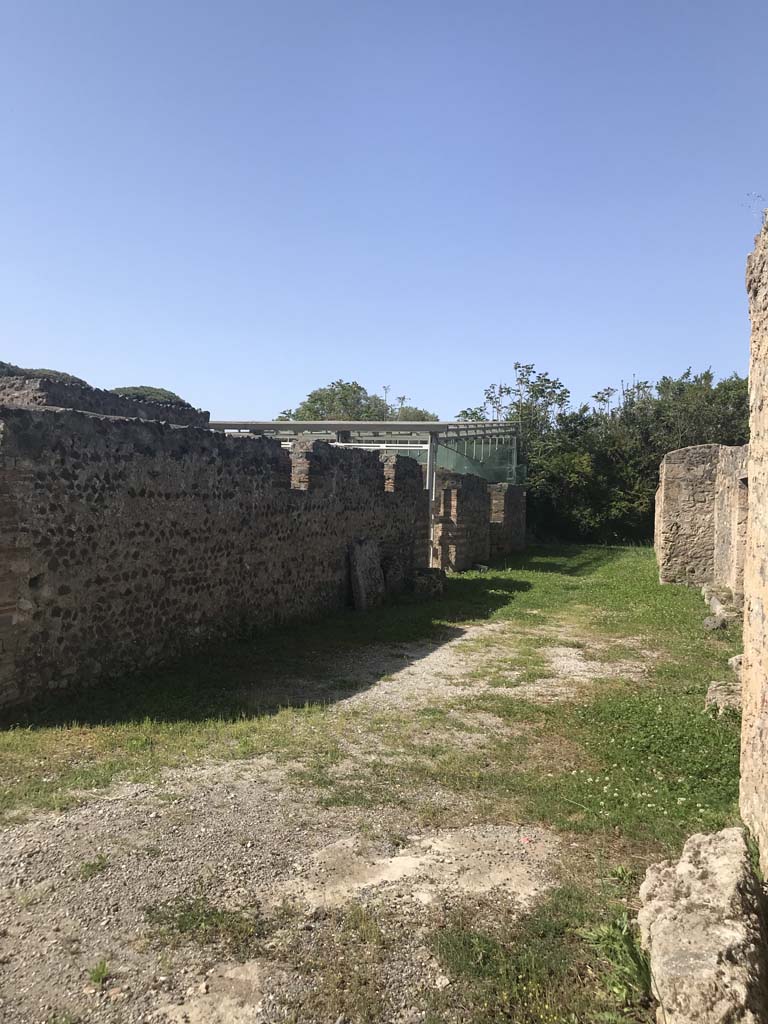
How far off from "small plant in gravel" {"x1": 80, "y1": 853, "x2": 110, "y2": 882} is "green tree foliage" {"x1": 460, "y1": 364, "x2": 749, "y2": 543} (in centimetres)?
2703

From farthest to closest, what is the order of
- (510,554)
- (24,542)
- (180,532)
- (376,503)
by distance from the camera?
(510,554)
(376,503)
(180,532)
(24,542)

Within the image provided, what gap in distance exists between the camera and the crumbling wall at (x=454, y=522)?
57.6 ft

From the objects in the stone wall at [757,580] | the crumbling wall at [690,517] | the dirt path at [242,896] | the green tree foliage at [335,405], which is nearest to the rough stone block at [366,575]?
the crumbling wall at [690,517]

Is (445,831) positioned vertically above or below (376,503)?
below

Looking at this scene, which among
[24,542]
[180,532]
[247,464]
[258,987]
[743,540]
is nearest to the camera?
[258,987]

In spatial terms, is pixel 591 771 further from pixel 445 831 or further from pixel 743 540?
pixel 743 540

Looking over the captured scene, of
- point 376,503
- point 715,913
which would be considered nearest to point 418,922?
point 715,913

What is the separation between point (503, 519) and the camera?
22359mm

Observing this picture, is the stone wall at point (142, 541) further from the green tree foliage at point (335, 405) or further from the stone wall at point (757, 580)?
the green tree foliage at point (335, 405)

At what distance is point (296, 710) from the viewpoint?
21.2 ft

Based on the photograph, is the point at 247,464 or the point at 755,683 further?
the point at 247,464

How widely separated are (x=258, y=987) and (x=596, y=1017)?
1.24 metres

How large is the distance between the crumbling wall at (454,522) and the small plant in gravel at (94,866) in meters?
14.1

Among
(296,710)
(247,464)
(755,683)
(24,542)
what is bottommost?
(296,710)
